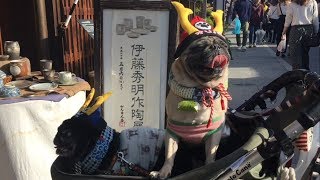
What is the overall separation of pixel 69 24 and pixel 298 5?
13.3ft

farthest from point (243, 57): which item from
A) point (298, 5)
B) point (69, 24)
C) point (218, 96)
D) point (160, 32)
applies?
point (218, 96)

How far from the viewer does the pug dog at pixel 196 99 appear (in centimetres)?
231

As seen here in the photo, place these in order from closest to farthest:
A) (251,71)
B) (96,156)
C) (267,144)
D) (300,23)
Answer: (267,144) → (96,156) → (300,23) → (251,71)

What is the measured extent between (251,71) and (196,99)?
6621 millimetres

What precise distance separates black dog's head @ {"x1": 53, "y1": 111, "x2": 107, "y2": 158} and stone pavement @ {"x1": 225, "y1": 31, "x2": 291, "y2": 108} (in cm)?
394

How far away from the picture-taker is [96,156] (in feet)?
7.64

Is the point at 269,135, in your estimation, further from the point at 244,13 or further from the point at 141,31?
the point at 244,13

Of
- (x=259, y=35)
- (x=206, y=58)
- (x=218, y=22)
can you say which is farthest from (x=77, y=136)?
(x=259, y=35)

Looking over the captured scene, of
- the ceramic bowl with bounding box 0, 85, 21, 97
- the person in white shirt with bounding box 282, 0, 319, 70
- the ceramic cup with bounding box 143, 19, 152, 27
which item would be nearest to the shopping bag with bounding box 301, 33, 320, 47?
the person in white shirt with bounding box 282, 0, 319, 70

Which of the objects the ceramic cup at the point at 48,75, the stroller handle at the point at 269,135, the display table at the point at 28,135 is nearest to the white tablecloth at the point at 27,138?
Result: the display table at the point at 28,135

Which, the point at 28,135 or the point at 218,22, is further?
the point at 28,135

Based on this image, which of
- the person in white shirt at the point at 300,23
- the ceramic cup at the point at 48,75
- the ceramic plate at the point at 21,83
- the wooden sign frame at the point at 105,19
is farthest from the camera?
the person in white shirt at the point at 300,23

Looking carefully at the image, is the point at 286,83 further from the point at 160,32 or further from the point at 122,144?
the point at 160,32

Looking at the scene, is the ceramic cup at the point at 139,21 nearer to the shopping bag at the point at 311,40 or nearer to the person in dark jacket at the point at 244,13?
the shopping bag at the point at 311,40
